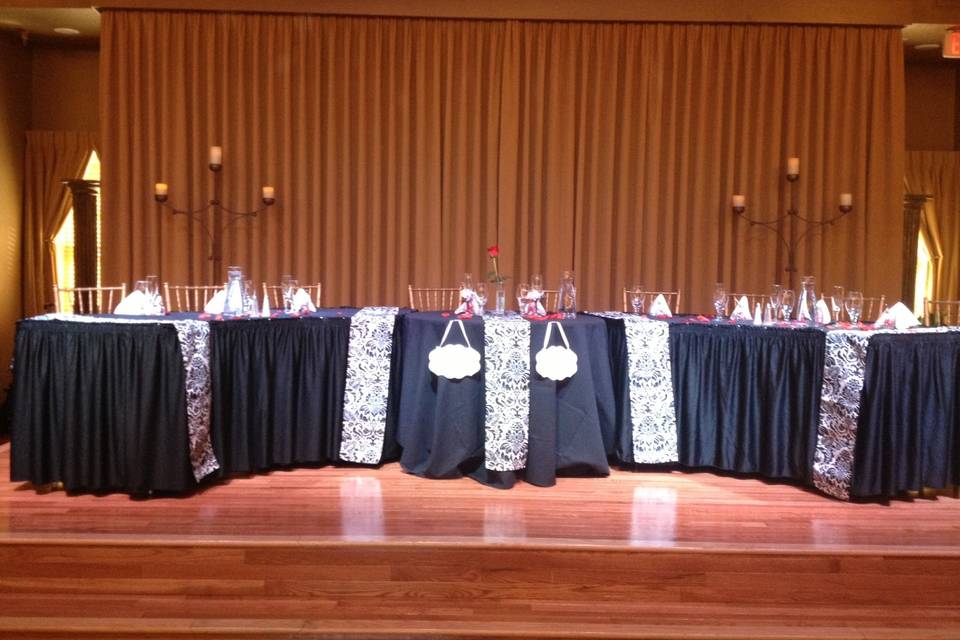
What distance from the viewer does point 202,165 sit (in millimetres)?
5953

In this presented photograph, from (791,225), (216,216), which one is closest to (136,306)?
(216,216)

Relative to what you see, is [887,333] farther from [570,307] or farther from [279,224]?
[279,224]

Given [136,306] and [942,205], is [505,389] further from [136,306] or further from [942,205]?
[942,205]

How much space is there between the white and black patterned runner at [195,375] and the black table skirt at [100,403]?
33 mm

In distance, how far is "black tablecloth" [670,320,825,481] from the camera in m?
3.52

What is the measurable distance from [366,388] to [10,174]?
174 inches

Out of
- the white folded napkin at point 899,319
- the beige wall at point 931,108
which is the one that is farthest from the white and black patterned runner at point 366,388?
the beige wall at point 931,108

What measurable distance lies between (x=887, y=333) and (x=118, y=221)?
5449mm

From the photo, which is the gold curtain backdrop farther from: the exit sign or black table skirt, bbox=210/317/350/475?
black table skirt, bbox=210/317/350/475

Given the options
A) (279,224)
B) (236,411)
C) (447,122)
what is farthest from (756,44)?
(236,411)

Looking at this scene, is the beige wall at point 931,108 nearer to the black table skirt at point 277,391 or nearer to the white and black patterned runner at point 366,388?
the white and black patterned runner at point 366,388

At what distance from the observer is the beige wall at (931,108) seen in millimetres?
6766

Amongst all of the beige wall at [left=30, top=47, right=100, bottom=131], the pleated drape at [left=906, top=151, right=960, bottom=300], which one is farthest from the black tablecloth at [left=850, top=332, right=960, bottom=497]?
the beige wall at [left=30, top=47, right=100, bottom=131]

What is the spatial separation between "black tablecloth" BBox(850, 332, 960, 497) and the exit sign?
3094 mm
